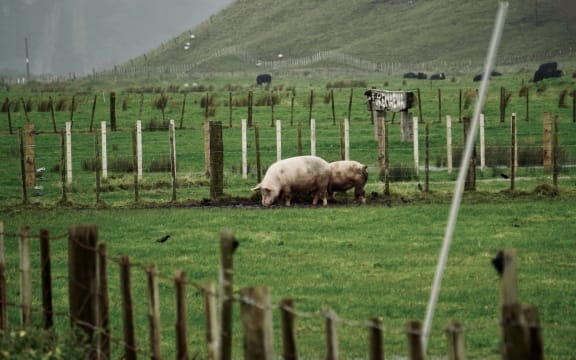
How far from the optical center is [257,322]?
292 inches

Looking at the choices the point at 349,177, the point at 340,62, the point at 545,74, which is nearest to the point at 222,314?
the point at 349,177

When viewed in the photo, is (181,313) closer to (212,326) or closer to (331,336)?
(212,326)

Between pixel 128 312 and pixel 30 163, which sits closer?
pixel 128 312

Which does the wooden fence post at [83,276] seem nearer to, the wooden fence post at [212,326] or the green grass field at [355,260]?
the green grass field at [355,260]

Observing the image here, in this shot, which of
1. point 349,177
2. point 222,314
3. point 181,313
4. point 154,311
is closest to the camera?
point 222,314

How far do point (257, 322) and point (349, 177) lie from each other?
56.2 feet

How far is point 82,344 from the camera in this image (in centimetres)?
976

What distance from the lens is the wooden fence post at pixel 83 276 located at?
31.5 feet

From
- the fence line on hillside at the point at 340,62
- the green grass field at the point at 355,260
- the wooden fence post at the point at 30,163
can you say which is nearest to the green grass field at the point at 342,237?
the green grass field at the point at 355,260

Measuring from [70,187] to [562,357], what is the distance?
1856cm

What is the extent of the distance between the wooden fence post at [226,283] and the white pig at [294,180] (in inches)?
616

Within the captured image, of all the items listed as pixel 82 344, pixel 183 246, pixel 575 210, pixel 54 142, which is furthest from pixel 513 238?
pixel 54 142

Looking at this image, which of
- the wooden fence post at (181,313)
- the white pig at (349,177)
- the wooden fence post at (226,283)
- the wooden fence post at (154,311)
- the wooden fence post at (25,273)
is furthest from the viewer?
the white pig at (349,177)

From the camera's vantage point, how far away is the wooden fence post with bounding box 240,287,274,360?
7.30 meters
